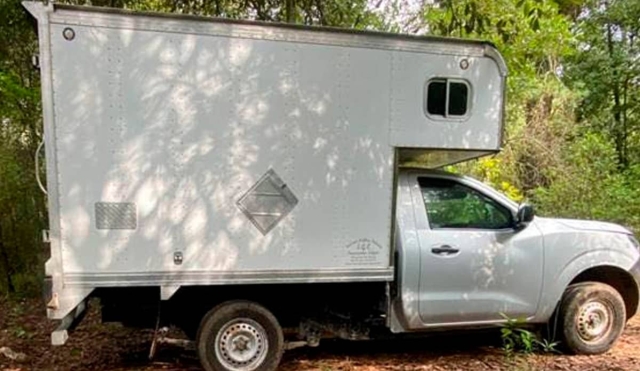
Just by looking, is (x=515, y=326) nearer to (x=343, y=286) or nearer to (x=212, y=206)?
A: (x=343, y=286)

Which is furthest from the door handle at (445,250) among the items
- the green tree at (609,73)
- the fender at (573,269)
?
the green tree at (609,73)

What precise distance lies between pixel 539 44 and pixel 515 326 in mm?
6410

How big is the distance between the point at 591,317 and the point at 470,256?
155cm

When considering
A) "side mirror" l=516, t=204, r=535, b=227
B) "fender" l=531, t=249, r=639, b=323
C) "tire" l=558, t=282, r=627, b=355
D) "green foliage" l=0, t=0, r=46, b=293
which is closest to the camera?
"side mirror" l=516, t=204, r=535, b=227

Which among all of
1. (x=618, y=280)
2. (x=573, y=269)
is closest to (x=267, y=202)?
(x=573, y=269)

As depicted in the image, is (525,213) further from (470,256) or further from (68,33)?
(68,33)

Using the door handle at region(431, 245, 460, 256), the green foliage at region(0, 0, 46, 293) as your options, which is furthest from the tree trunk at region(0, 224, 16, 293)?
the door handle at region(431, 245, 460, 256)

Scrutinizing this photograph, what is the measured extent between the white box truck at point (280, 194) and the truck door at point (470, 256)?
0.02 meters

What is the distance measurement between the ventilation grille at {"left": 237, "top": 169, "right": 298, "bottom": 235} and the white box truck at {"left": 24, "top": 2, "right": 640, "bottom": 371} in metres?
0.01

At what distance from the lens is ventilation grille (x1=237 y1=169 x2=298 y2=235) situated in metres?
4.56

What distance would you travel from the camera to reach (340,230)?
188 inches

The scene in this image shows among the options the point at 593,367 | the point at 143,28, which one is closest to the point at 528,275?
the point at 593,367

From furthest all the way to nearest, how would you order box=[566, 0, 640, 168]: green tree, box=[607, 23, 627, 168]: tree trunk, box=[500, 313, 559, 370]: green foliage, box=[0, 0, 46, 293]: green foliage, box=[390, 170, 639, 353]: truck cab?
box=[607, 23, 627, 168]: tree trunk, box=[566, 0, 640, 168]: green tree, box=[0, 0, 46, 293]: green foliage, box=[390, 170, 639, 353]: truck cab, box=[500, 313, 559, 370]: green foliage

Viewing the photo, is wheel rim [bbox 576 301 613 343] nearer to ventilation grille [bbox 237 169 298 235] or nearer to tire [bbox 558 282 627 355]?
tire [bbox 558 282 627 355]
